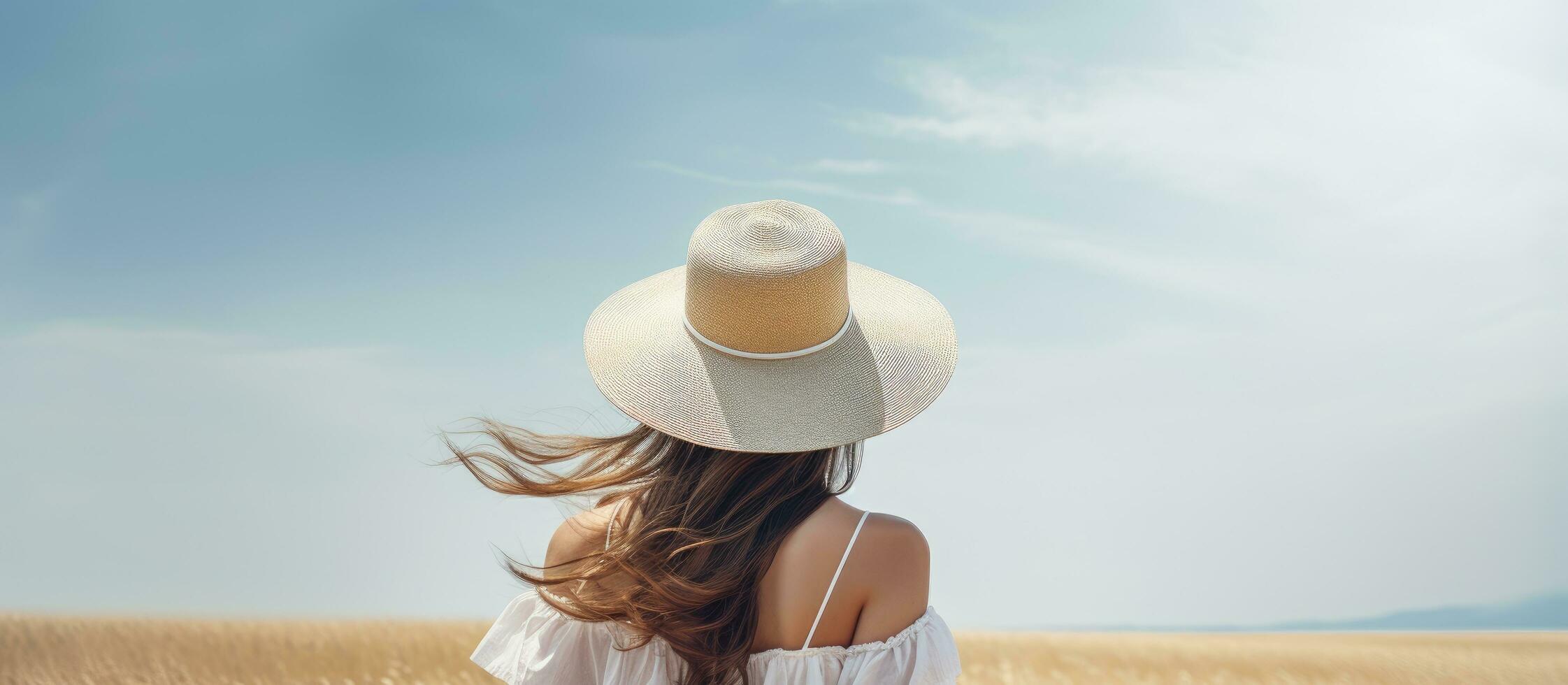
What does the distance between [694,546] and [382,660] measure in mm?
3998

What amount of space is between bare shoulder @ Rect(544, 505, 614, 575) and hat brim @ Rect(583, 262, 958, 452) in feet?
1.09

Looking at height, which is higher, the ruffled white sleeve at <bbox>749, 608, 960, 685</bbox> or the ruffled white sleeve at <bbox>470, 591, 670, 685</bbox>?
the ruffled white sleeve at <bbox>749, 608, 960, 685</bbox>

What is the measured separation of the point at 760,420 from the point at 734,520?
0.23 m

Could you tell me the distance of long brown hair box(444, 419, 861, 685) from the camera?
2.04 m

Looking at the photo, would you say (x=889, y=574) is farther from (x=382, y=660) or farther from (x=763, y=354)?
(x=382, y=660)

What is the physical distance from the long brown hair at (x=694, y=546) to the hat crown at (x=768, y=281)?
0.85 ft

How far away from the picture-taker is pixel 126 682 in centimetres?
492

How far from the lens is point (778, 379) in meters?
2.10

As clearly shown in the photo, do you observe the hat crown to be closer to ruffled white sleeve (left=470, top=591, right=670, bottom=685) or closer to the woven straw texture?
the woven straw texture

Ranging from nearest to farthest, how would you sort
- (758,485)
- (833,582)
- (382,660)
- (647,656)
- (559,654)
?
1. (833,582)
2. (758,485)
3. (647,656)
4. (559,654)
5. (382,660)

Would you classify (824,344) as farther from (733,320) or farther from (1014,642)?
(1014,642)

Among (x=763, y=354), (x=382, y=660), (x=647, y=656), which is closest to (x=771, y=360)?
(x=763, y=354)

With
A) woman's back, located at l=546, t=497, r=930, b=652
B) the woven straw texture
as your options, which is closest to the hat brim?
the woven straw texture

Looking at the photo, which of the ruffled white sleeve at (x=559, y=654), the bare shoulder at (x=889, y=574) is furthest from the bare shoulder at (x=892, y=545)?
the ruffled white sleeve at (x=559, y=654)
